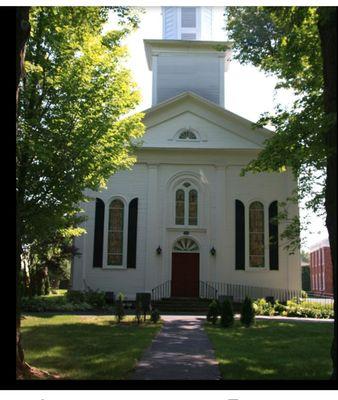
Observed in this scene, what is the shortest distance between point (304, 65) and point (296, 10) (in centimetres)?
423

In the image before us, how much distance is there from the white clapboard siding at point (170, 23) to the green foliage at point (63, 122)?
17.7 metres

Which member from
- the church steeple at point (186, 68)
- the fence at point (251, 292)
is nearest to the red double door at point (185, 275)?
the fence at point (251, 292)

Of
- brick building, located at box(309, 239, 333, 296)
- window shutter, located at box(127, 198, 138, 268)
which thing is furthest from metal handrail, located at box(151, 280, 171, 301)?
brick building, located at box(309, 239, 333, 296)

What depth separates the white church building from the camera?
2489cm

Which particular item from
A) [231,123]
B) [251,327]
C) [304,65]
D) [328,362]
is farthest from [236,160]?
[328,362]

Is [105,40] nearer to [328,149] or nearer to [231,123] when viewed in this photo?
[328,149]

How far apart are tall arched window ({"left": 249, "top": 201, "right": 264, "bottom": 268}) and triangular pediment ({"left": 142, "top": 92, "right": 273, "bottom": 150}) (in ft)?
10.5

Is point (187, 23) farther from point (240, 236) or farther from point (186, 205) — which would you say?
point (240, 236)

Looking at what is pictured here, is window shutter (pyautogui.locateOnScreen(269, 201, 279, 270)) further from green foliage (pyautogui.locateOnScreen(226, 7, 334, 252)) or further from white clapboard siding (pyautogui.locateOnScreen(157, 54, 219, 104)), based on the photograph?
white clapboard siding (pyautogui.locateOnScreen(157, 54, 219, 104))

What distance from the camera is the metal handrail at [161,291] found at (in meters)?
24.6

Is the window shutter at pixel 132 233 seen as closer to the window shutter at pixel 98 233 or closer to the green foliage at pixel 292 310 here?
the window shutter at pixel 98 233

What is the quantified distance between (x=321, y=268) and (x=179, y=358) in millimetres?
55489

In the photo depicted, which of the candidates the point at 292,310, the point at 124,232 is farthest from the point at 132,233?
the point at 292,310

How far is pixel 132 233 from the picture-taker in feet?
82.9
